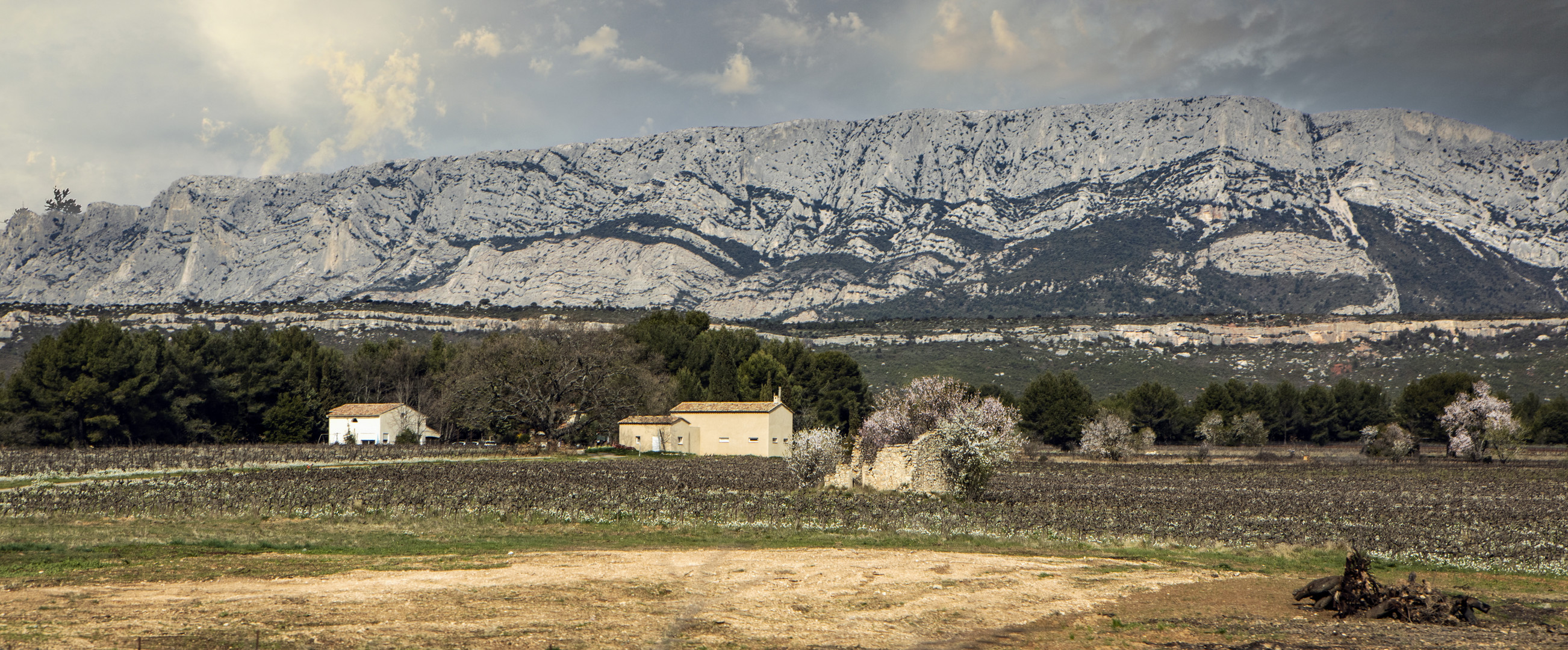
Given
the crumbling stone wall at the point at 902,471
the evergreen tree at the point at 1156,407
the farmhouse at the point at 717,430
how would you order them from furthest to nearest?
1. the evergreen tree at the point at 1156,407
2. the farmhouse at the point at 717,430
3. the crumbling stone wall at the point at 902,471

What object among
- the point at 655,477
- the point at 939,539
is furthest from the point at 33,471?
the point at 939,539

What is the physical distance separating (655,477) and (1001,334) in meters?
122

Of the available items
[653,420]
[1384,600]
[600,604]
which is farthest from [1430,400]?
[600,604]

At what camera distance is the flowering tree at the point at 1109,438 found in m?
79.1

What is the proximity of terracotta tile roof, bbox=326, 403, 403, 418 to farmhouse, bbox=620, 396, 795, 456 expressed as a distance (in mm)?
18850

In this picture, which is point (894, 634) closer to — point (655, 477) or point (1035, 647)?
point (1035, 647)

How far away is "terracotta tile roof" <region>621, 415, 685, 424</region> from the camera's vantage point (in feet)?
226

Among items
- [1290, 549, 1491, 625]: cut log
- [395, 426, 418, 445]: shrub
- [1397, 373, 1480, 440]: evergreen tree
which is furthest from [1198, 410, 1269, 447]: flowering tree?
[1290, 549, 1491, 625]: cut log

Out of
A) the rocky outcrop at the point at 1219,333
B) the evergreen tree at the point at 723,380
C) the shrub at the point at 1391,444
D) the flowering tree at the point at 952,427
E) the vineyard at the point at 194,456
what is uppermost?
the rocky outcrop at the point at 1219,333

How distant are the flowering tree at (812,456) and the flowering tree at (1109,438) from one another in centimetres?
4541

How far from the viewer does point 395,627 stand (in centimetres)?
1220

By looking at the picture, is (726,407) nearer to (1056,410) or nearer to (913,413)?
(913,413)

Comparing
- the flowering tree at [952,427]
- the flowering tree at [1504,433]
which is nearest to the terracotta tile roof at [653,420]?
the flowering tree at [952,427]

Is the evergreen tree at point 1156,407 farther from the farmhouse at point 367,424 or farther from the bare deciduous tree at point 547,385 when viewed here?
the farmhouse at point 367,424
